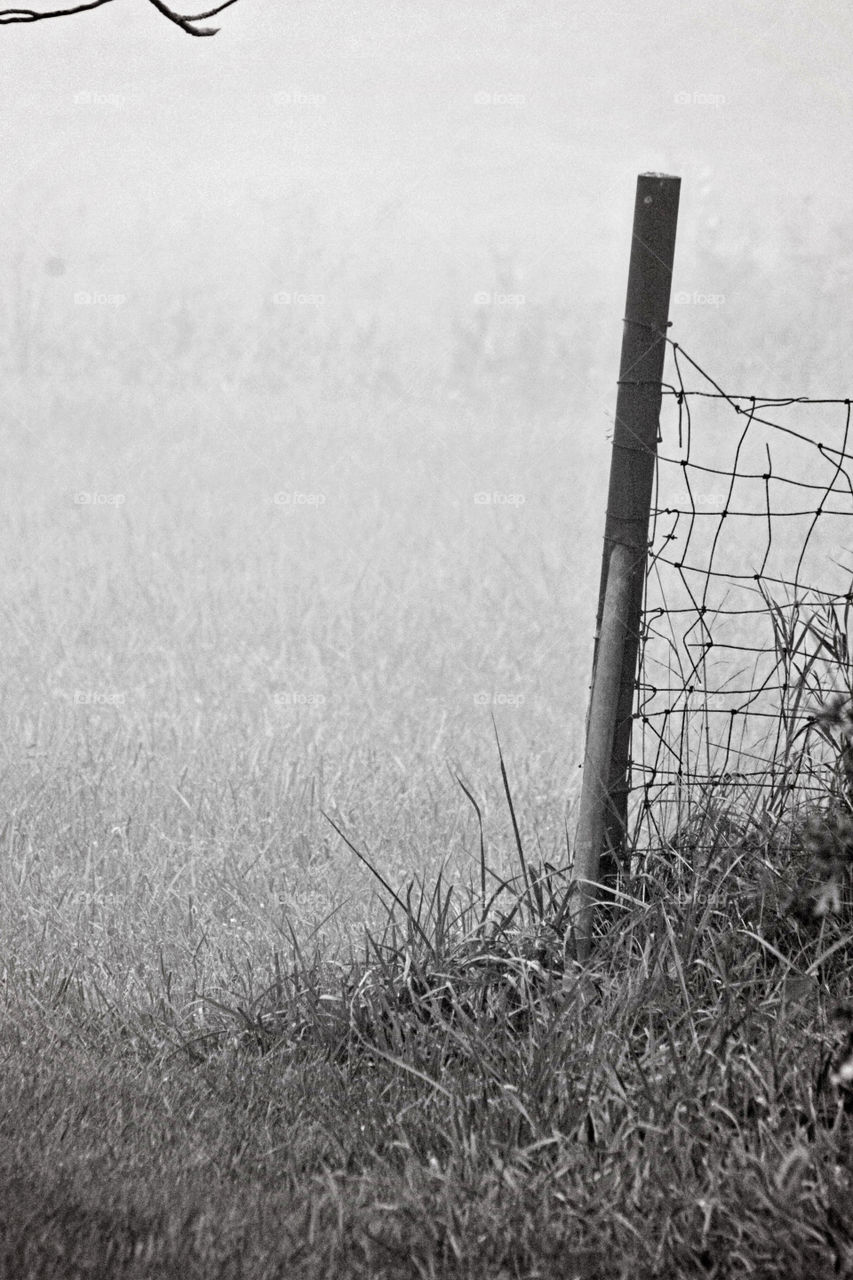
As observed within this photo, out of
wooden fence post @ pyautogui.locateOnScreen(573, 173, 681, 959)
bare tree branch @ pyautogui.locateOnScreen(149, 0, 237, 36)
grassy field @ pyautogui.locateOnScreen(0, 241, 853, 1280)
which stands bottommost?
grassy field @ pyautogui.locateOnScreen(0, 241, 853, 1280)

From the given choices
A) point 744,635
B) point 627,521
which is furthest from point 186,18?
point 744,635

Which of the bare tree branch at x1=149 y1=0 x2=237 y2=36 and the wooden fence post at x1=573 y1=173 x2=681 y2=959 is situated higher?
the bare tree branch at x1=149 y1=0 x2=237 y2=36

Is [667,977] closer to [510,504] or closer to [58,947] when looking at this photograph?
[58,947]

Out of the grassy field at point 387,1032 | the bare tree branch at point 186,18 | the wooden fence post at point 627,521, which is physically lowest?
the grassy field at point 387,1032

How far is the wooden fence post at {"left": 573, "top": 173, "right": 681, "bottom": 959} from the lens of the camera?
2.93 m

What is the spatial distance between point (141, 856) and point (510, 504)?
250 inches

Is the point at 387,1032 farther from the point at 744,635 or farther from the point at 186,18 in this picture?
the point at 744,635

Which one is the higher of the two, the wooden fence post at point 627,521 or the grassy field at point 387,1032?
the wooden fence post at point 627,521

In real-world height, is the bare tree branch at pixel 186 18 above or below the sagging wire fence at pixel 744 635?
above

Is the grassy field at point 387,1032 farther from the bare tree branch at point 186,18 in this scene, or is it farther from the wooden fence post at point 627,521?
the bare tree branch at point 186,18

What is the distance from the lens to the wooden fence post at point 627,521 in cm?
293

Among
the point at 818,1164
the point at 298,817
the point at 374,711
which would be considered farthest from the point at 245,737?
the point at 818,1164

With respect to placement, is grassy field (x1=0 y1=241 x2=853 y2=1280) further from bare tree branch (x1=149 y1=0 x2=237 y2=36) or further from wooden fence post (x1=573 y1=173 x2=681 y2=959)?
bare tree branch (x1=149 y1=0 x2=237 y2=36)

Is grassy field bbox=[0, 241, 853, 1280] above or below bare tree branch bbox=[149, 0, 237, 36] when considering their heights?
below
